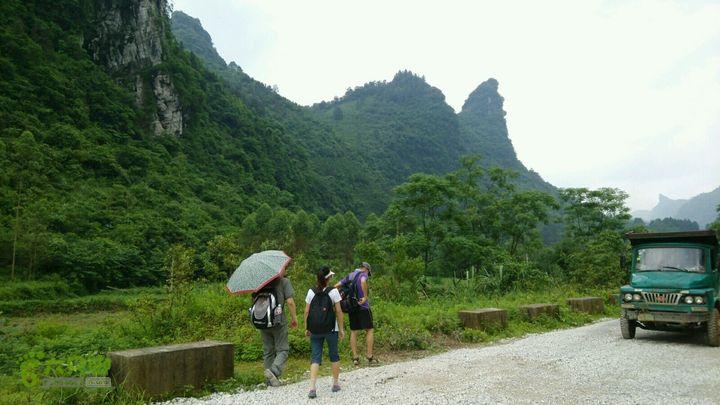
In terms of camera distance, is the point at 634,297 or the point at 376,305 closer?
the point at 634,297

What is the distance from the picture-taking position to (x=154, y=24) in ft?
321

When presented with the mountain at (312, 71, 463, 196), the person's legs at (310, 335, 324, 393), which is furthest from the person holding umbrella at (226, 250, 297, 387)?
the mountain at (312, 71, 463, 196)

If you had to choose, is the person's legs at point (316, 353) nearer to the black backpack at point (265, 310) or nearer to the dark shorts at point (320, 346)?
the dark shorts at point (320, 346)

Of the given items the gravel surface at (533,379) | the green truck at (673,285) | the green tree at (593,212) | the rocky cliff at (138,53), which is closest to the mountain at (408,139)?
the rocky cliff at (138,53)

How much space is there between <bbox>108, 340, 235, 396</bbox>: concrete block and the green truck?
864 centimetres

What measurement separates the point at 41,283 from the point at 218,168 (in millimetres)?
57948

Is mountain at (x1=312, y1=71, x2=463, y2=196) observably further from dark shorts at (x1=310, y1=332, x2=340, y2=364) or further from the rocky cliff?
dark shorts at (x1=310, y1=332, x2=340, y2=364)

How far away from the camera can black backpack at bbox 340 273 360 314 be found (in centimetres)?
860

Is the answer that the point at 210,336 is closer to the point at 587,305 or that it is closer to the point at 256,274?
the point at 256,274

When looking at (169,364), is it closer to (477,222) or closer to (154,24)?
(477,222)

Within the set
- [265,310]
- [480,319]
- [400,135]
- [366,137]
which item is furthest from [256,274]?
[400,135]

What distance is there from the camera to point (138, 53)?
95.1 metres

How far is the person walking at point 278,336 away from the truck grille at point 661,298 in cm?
782

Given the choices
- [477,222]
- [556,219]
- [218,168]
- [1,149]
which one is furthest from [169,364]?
[218,168]
